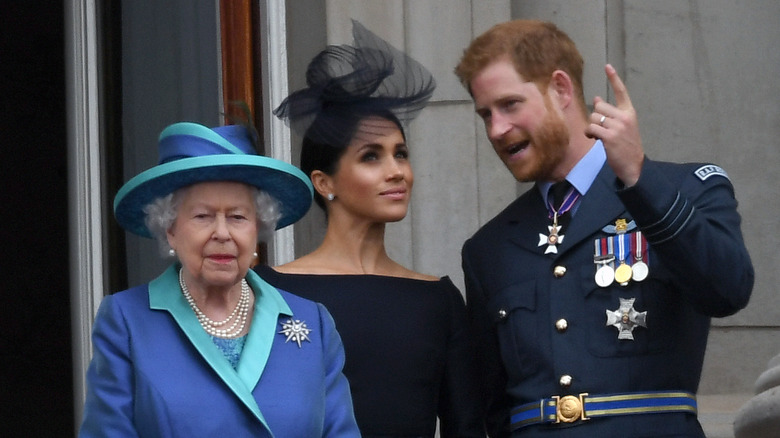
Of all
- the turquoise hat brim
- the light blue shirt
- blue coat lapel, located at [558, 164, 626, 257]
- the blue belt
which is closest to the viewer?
the turquoise hat brim

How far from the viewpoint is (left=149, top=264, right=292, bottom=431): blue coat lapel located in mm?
3049

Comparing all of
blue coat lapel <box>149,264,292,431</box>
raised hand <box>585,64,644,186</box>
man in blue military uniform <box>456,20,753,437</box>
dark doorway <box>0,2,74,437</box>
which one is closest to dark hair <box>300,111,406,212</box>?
man in blue military uniform <box>456,20,753,437</box>

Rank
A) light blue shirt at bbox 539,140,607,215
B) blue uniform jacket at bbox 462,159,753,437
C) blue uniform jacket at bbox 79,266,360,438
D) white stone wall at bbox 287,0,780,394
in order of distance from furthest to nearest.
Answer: white stone wall at bbox 287,0,780,394
light blue shirt at bbox 539,140,607,215
blue uniform jacket at bbox 462,159,753,437
blue uniform jacket at bbox 79,266,360,438

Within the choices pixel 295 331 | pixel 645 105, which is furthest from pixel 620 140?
pixel 645 105

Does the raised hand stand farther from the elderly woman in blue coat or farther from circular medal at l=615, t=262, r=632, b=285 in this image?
the elderly woman in blue coat

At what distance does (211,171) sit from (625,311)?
39.2 inches

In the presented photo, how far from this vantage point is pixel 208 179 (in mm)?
3166

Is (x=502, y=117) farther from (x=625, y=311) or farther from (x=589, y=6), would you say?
(x=589, y=6)

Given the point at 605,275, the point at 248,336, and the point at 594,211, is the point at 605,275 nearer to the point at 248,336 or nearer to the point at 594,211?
the point at 594,211

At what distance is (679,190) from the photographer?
335 centimetres

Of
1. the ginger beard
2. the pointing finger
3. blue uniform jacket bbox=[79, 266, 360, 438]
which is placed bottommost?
blue uniform jacket bbox=[79, 266, 360, 438]

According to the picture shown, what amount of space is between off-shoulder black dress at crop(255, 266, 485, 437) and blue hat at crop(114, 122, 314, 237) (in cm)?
48

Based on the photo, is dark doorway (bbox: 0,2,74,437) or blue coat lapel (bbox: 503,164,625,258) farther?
dark doorway (bbox: 0,2,74,437)

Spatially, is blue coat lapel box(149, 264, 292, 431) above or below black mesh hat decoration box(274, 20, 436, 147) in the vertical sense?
below
